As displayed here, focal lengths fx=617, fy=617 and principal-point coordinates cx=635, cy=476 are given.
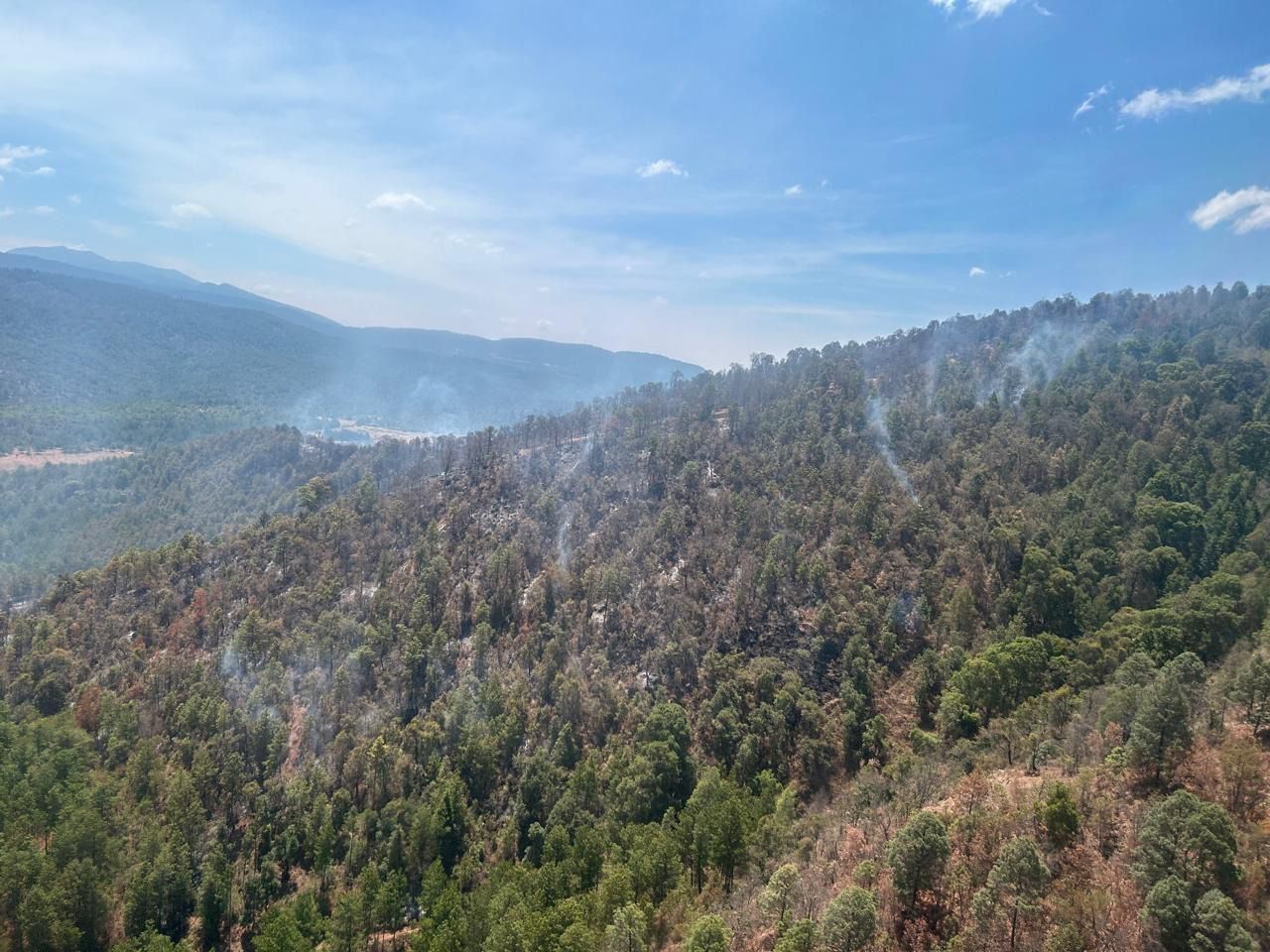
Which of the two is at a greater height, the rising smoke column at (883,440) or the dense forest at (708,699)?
the rising smoke column at (883,440)

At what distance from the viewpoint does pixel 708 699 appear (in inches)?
3310

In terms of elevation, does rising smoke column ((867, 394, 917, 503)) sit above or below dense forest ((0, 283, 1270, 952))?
above

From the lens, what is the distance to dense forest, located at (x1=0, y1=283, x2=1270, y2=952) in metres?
36.4

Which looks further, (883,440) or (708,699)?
(883,440)

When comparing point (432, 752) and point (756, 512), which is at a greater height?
point (756, 512)

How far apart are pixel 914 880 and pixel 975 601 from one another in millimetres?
64313

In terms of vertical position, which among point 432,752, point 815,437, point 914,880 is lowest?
point 432,752

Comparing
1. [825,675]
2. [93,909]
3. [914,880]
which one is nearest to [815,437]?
[825,675]

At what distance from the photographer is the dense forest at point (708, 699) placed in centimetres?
3638

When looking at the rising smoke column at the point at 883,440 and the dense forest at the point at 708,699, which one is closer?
the dense forest at the point at 708,699

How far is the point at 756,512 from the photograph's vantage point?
111375mm

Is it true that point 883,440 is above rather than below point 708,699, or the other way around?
above

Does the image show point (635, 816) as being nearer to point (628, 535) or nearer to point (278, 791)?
point (278, 791)

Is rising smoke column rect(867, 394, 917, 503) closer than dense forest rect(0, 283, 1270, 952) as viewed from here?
No
